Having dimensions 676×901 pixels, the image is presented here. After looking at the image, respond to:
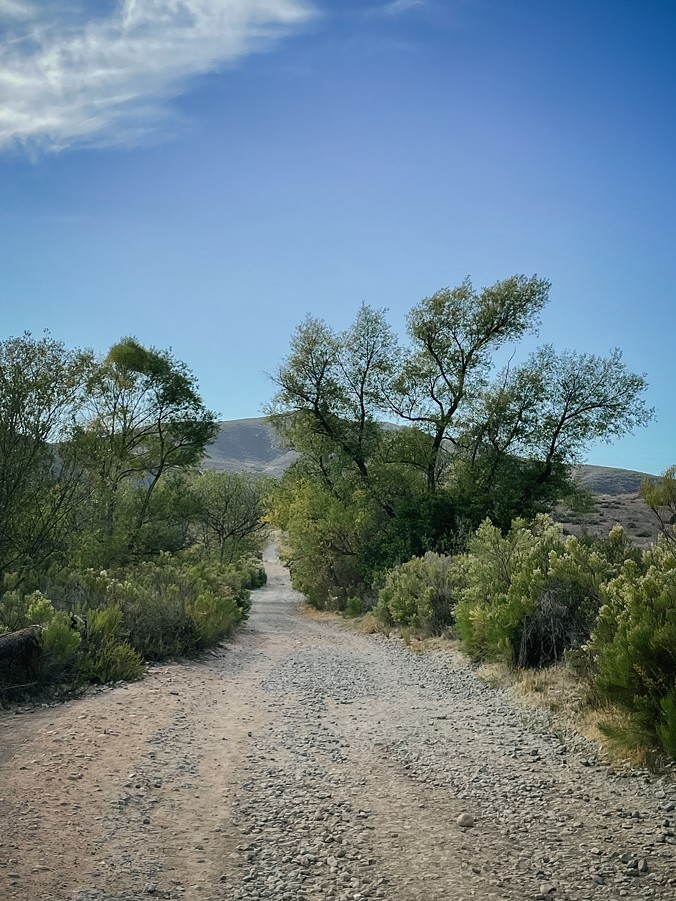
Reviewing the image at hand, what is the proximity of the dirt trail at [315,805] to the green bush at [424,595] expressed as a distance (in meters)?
7.53

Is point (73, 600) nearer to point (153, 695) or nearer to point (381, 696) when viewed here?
point (153, 695)

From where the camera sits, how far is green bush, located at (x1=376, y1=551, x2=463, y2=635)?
17.6 m

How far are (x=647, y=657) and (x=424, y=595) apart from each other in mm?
11344

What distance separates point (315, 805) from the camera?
18.9ft

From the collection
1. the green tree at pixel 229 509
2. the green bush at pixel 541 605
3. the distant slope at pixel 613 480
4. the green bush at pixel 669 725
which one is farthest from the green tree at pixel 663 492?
the distant slope at pixel 613 480

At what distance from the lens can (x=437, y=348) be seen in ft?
95.3

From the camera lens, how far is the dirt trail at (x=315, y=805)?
4414mm

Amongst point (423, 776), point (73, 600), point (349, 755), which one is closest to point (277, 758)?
point (349, 755)

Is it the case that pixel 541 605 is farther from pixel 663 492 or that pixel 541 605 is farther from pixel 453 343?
pixel 453 343

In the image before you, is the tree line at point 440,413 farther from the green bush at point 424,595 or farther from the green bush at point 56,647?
the green bush at point 56,647

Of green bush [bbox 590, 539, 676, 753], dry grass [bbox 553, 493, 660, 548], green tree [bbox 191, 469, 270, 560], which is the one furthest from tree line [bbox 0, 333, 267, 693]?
green tree [bbox 191, 469, 270, 560]

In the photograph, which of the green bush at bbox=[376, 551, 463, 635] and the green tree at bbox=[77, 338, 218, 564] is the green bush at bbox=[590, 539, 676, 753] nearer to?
the green bush at bbox=[376, 551, 463, 635]

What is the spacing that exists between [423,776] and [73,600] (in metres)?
8.38

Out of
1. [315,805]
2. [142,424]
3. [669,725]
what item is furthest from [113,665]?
[142,424]
